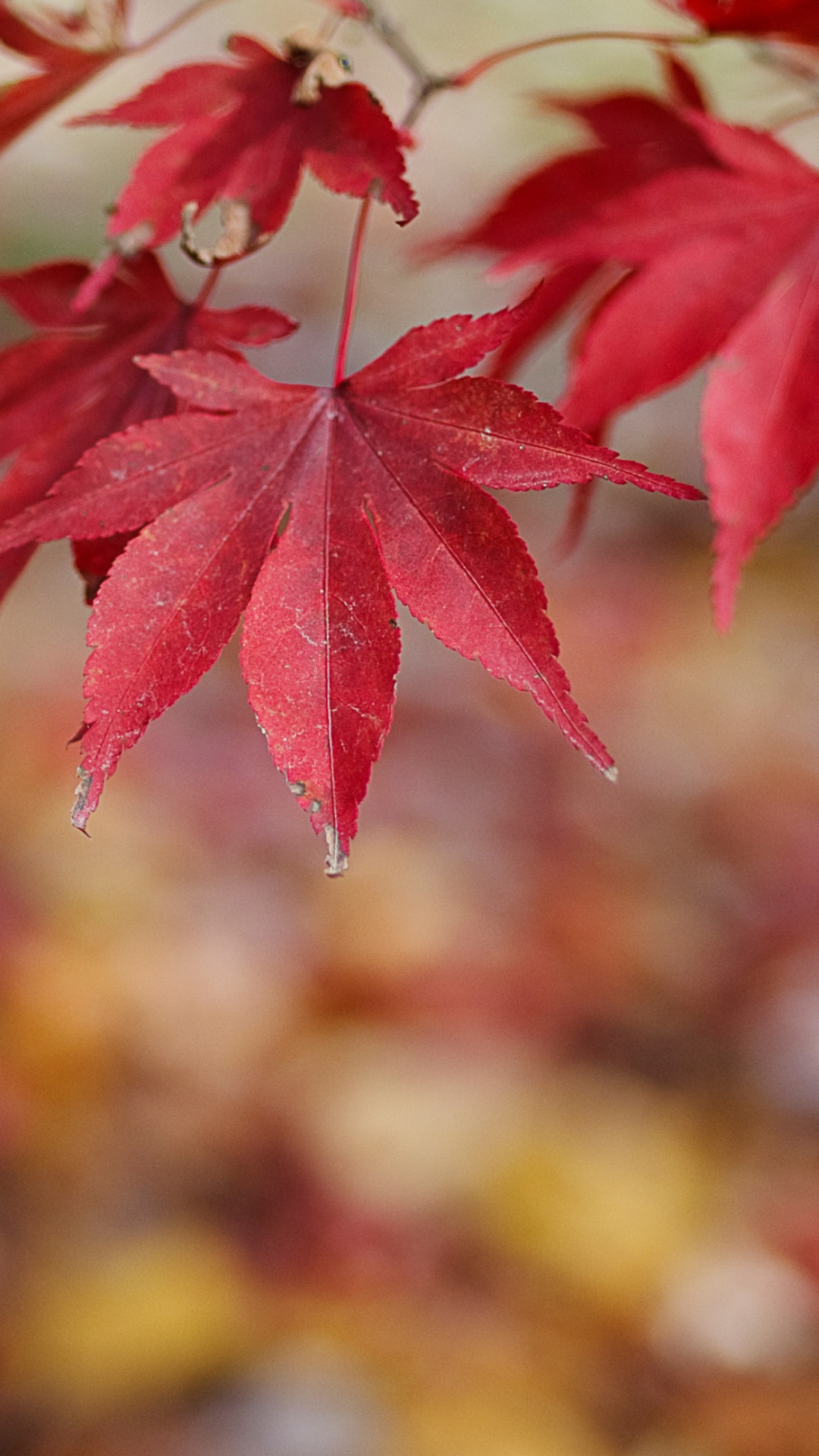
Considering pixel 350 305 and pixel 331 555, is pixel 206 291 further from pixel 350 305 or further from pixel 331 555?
pixel 331 555

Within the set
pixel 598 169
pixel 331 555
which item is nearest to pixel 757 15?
pixel 598 169

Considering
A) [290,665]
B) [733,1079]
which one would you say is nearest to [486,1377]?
[733,1079]

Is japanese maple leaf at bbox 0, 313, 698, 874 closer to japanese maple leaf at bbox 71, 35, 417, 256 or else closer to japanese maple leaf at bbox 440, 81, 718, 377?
japanese maple leaf at bbox 71, 35, 417, 256

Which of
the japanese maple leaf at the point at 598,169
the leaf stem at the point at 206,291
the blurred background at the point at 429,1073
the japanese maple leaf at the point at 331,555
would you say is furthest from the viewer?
the blurred background at the point at 429,1073

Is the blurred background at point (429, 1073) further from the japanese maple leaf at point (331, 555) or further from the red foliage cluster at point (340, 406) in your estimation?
the japanese maple leaf at point (331, 555)

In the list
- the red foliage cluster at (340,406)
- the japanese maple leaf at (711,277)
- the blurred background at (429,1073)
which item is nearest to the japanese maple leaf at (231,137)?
the red foliage cluster at (340,406)

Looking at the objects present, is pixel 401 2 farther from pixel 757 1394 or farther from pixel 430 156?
pixel 757 1394
